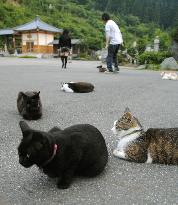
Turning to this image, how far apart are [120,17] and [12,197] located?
85.8m

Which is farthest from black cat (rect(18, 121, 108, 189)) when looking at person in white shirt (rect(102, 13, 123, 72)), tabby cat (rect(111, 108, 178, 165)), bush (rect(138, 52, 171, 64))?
bush (rect(138, 52, 171, 64))

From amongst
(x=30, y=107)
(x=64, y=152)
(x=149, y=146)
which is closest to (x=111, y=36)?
(x=30, y=107)

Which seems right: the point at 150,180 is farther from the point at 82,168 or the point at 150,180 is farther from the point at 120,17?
the point at 120,17

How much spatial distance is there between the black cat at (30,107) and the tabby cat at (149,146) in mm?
2423

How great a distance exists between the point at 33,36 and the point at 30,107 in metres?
47.9

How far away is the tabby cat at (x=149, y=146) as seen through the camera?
14.8ft

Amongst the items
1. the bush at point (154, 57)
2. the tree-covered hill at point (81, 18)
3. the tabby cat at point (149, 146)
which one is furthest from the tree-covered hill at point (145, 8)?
the tabby cat at point (149, 146)

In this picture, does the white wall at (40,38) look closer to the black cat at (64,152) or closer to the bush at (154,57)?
the bush at (154,57)

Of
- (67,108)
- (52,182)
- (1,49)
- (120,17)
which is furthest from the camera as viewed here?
(120,17)

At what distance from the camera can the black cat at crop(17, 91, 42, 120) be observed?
22.1ft

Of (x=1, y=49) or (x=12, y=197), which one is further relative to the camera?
(x=1, y=49)

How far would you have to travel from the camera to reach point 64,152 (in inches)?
148

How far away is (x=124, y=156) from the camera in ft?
15.5

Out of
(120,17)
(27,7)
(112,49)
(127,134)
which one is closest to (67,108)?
(127,134)
